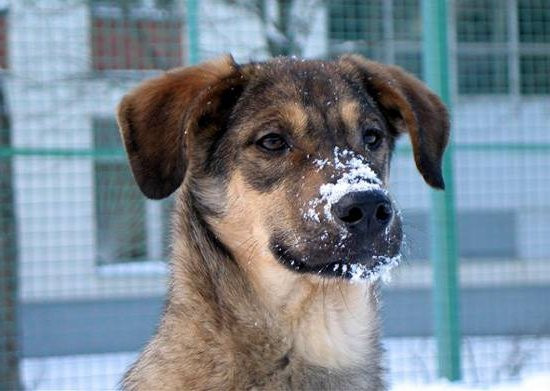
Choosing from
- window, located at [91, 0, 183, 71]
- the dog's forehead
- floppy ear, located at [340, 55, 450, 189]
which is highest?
the dog's forehead

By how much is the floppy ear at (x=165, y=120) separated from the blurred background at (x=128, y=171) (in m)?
3.13

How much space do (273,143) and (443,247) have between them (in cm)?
366

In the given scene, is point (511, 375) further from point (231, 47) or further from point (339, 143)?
point (339, 143)

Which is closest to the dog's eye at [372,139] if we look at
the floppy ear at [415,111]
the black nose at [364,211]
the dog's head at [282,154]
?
the dog's head at [282,154]

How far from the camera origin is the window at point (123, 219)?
789cm

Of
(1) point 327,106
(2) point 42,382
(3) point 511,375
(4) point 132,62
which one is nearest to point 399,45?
(4) point 132,62

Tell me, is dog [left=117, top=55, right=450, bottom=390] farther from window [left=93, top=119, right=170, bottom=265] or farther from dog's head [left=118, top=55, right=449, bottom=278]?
window [left=93, top=119, right=170, bottom=265]

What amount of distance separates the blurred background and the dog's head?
306cm

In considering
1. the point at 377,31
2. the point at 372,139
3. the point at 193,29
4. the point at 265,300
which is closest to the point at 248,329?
the point at 265,300

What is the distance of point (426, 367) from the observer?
7789 mm

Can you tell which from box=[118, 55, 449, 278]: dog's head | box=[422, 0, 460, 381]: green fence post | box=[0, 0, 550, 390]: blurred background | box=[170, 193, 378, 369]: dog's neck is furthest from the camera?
box=[0, 0, 550, 390]: blurred background

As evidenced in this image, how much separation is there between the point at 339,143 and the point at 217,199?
476mm

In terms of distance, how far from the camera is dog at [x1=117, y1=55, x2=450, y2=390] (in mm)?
3609

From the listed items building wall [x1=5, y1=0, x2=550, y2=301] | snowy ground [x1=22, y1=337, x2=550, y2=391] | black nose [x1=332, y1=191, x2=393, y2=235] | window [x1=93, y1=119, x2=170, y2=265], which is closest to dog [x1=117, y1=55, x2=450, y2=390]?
black nose [x1=332, y1=191, x2=393, y2=235]
